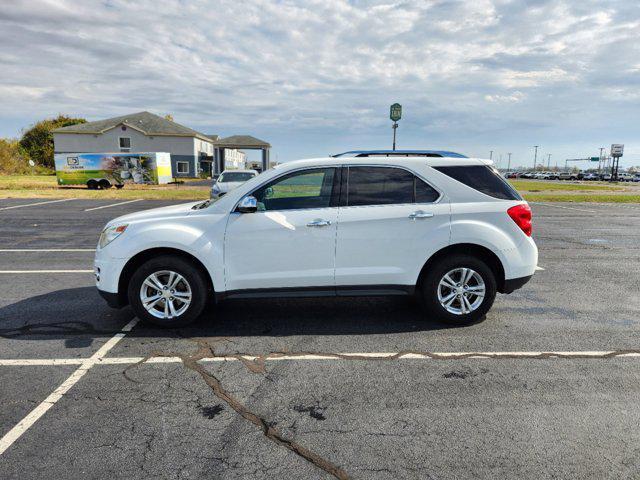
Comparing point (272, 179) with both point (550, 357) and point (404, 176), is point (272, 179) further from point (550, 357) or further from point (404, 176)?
point (550, 357)

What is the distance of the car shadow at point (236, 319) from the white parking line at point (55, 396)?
0.28 m

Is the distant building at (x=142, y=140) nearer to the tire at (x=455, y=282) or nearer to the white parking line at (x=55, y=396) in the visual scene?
the white parking line at (x=55, y=396)

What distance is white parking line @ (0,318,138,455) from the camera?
9.44 feet

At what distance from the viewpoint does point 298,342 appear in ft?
14.7

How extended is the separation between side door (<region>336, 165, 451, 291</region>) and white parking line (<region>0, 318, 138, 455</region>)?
7.82 ft

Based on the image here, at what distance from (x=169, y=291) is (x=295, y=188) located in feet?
5.81

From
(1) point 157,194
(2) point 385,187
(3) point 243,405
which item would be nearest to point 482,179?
(2) point 385,187

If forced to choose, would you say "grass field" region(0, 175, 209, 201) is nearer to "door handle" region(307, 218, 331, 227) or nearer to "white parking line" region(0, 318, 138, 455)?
"white parking line" region(0, 318, 138, 455)

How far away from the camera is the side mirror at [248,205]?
4.59 meters

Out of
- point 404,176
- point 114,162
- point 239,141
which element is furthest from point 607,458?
point 239,141

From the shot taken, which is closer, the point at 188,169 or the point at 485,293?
the point at 485,293

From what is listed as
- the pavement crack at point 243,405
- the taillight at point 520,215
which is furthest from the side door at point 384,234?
the pavement crack at point 243,405

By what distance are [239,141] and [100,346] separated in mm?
55778

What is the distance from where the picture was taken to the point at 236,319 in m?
5.16
